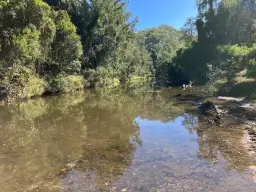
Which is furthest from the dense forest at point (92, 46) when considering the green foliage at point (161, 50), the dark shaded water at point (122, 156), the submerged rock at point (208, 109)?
the dark shaded water at point (122, 156)

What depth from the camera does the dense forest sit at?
23594 millimetres

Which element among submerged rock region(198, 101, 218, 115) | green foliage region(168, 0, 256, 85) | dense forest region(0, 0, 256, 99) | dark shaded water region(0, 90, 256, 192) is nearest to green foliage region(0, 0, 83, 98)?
dense forest region(0, 0, 256, 99)

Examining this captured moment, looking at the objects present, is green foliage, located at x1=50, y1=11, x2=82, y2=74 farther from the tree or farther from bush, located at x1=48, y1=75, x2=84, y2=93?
the tree

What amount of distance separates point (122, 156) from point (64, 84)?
24016 mm

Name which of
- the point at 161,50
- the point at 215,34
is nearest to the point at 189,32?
the point at 215,34

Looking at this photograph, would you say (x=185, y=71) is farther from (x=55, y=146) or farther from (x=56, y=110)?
(x=55, y=146)

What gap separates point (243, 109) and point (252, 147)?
7.29 meters

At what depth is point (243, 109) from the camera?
1666 cm

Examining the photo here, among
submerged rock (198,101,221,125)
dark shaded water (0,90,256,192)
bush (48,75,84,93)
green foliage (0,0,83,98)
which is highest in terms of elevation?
green foliage (0,0,83,98)

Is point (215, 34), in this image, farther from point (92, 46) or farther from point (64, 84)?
point (64, 84)

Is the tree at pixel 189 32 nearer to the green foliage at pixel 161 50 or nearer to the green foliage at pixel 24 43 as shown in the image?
the green foliage at pixel 161 50

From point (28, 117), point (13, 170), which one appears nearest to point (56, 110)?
point (28, 117)

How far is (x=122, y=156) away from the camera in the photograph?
373 inches

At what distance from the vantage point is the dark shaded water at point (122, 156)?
7301 millimetres
